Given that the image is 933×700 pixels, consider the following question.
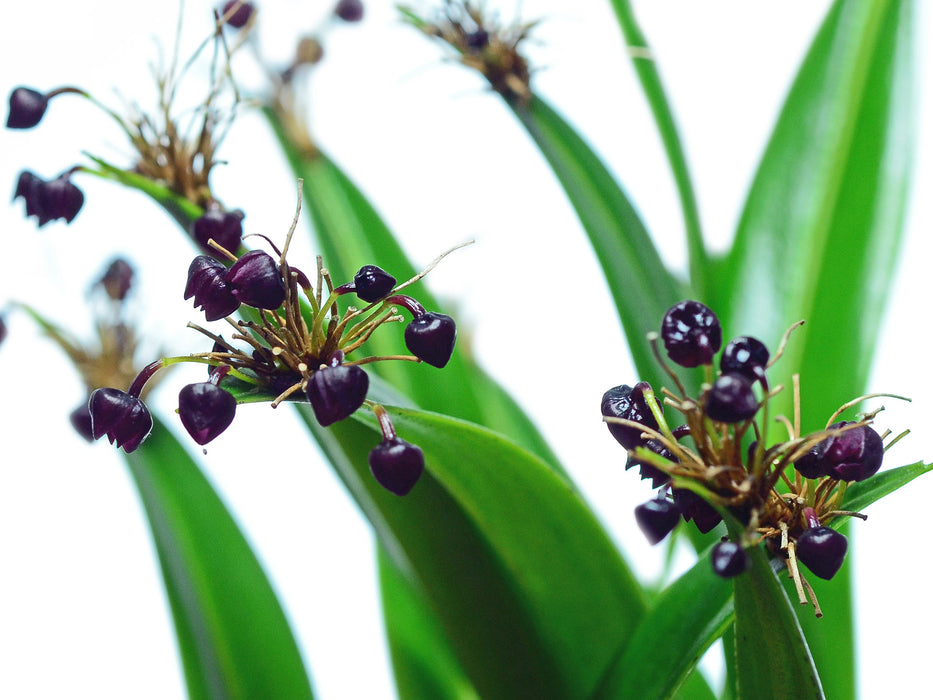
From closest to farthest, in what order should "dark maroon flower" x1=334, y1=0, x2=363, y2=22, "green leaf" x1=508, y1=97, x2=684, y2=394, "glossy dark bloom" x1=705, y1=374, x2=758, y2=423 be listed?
"glossy dark bloom" x1=705, y1=374, x2=758, y2=423 → "green leaf" x1=508, y1=97, x2=684, y2=394 → "dark maroon flower" x1=334, y1=0, x2=363, y2=22

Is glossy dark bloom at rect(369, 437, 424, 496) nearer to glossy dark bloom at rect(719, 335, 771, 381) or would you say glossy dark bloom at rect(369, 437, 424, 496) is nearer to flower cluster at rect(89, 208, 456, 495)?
flower cluster at rect(89, 208, 456, 495)

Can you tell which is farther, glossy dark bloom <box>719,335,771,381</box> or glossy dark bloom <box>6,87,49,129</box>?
glossy dark bloom <box>6,87,49,129</box>

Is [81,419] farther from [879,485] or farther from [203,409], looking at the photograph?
[879,485]

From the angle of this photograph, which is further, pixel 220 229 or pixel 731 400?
pixel 220 229

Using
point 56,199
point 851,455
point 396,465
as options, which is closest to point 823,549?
point 851,455

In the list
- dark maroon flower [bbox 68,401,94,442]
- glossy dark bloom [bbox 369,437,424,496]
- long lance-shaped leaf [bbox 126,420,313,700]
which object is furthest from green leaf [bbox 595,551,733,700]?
dark maroon flower [bbox 68,401,94,442]
